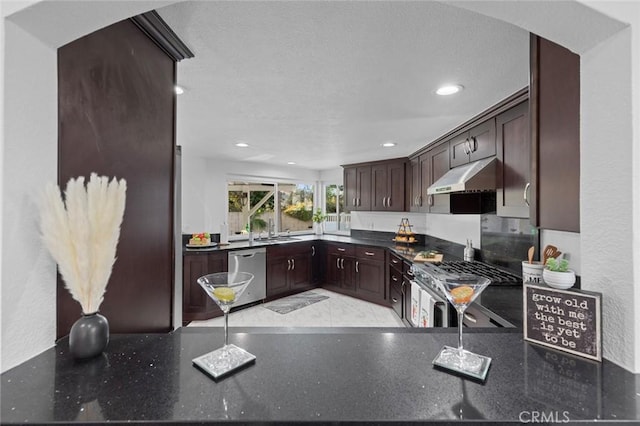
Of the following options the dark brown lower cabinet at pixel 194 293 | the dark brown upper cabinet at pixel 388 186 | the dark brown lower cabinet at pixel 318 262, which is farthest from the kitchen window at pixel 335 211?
the dark brown lower cabinet at pixel 194 293

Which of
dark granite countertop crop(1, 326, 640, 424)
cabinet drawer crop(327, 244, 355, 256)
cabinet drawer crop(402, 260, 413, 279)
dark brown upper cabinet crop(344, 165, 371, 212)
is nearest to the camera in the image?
dark granite countertop crop(1, 326, 640, 424)

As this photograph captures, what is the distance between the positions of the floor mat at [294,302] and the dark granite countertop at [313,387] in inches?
132

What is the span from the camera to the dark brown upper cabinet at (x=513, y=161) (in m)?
1.94

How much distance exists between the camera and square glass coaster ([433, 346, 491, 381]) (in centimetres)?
78

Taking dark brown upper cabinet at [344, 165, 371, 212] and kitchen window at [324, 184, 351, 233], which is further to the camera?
kitchen window at [324, 184, 351, 233]

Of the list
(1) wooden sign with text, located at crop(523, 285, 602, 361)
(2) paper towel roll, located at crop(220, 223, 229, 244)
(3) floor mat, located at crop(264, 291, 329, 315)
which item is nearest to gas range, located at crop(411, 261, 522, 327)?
(1) wooden sign with text, located at crop(523, 285, 602, 361)

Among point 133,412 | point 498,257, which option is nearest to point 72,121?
point 133,412

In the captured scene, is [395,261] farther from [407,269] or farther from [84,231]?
[84,231]

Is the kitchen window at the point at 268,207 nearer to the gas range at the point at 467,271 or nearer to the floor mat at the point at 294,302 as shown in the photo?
the floor mat at the point at 294,302

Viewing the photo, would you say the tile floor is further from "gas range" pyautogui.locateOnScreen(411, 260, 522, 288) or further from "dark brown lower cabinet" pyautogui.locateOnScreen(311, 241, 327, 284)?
"gas range" pyautogui.locateOnScreen(411, 260, 522, 288)

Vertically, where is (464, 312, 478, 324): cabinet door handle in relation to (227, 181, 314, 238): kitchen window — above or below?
below

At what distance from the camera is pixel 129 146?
1.14m

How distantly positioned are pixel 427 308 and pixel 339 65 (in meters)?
2.08

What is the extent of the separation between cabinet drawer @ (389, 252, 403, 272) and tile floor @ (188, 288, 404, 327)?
661 millimetres
